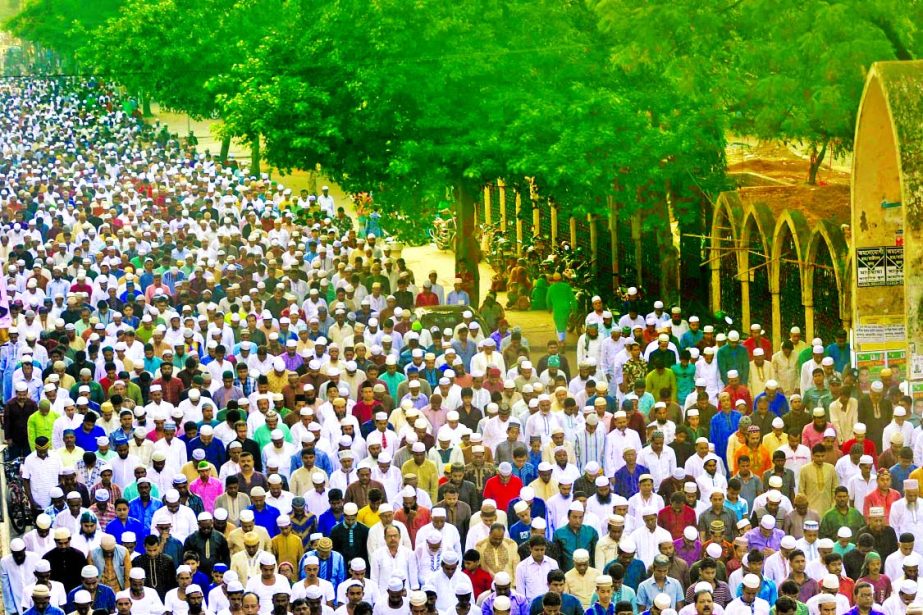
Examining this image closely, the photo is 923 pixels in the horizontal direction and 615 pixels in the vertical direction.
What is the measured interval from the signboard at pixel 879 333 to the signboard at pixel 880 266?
1.16 feet

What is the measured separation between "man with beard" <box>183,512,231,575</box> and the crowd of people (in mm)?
19

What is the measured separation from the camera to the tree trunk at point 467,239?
23734 millimetres

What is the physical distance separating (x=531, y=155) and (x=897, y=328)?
219 inches

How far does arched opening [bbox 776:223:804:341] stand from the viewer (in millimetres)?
21281

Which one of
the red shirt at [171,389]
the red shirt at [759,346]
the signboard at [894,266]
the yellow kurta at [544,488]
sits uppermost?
the signboard at [894,266]

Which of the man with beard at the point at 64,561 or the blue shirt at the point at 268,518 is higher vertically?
the blue shirt at the point at 268,518

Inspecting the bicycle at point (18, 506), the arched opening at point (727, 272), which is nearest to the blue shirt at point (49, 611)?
the bicycle at point (18, 506)

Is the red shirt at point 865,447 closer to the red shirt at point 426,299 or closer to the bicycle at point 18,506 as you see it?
the bicycle at point 18,506

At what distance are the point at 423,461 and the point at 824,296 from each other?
785 centimetres

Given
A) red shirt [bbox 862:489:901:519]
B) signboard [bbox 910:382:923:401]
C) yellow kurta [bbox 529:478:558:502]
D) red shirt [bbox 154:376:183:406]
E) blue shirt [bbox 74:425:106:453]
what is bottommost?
red shirt [bbox 862:489:901:519]

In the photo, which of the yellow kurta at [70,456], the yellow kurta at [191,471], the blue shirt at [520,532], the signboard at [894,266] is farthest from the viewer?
the signboard at [894,266]

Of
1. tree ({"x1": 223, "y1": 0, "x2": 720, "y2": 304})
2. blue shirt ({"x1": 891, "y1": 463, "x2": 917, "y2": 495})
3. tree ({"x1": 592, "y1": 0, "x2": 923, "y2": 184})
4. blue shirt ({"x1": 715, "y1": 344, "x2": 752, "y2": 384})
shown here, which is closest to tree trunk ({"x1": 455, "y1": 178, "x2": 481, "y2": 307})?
tree ({"x1": 223, "y1": 0, "x2": 720, "y2": 304})

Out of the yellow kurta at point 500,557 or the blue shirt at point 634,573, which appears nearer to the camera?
the blue shirt at point 634,573

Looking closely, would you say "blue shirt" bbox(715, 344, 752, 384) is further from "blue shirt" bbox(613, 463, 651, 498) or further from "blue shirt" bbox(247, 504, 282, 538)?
"blue shirt" bbox(247, 504, 282, 538)
